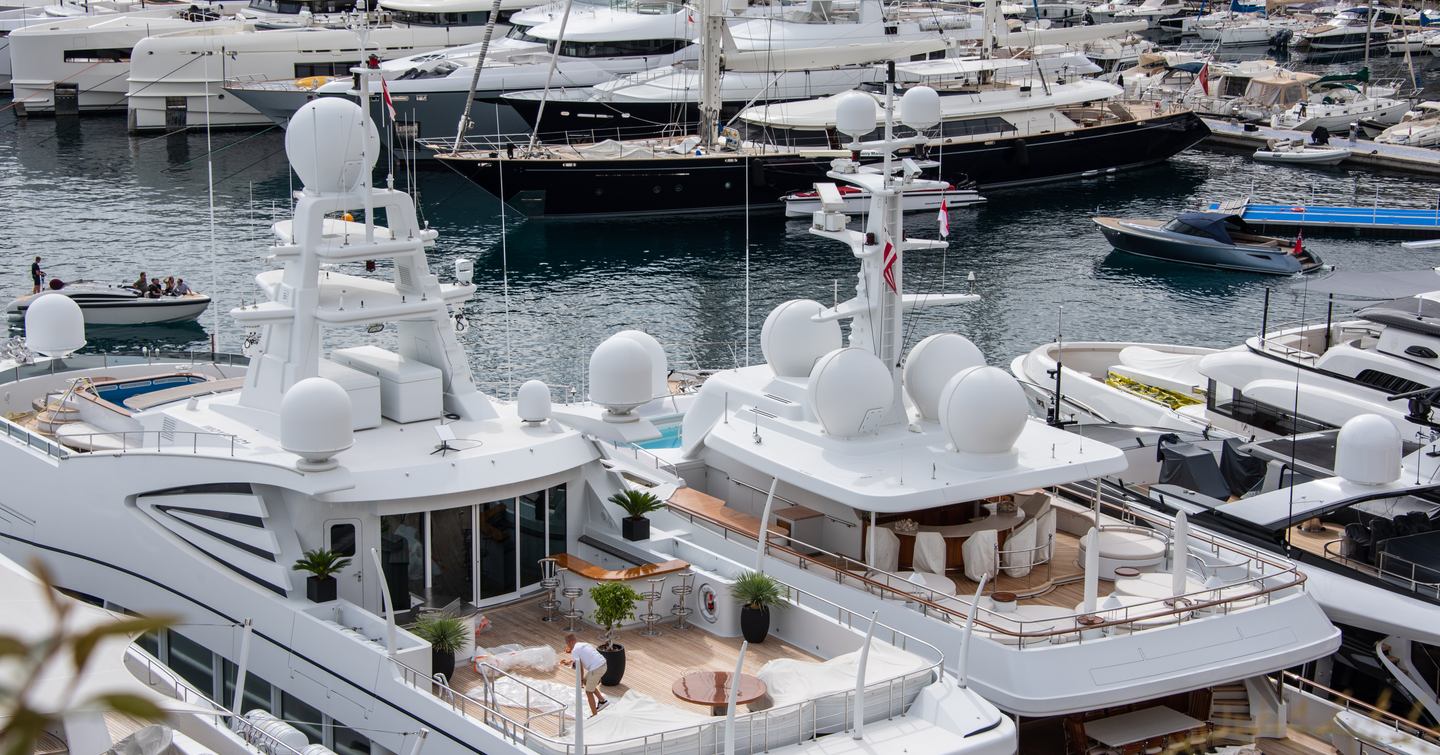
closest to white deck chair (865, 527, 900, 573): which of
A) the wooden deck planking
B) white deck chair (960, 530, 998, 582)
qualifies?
white deck chair (960, 530, 998, 582)

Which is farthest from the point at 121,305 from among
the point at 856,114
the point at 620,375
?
the point at 856,114

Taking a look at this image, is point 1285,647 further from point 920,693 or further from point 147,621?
point 147,621

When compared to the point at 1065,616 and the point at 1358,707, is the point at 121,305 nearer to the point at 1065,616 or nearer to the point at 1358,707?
the point at 1065,616

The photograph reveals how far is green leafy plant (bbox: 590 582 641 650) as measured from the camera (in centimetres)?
1852

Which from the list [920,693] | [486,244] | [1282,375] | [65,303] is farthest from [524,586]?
[486,244]

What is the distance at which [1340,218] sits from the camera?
196ft

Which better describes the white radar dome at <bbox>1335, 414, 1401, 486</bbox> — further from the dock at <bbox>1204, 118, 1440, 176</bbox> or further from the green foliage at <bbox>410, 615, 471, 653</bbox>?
the dock at <bbox>1204, 118, 1440, 176</bbox>

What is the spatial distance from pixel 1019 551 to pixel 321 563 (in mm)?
8588

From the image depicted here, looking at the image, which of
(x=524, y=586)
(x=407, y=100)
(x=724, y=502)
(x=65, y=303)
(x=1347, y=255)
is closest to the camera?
(x=524, y=586)

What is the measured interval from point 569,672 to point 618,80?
57.0 metres

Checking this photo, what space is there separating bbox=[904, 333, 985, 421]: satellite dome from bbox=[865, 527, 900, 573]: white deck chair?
1980 mm

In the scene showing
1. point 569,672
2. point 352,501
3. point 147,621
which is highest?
point 147,621

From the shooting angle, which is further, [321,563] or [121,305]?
[121,305]

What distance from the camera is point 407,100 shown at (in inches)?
2862
